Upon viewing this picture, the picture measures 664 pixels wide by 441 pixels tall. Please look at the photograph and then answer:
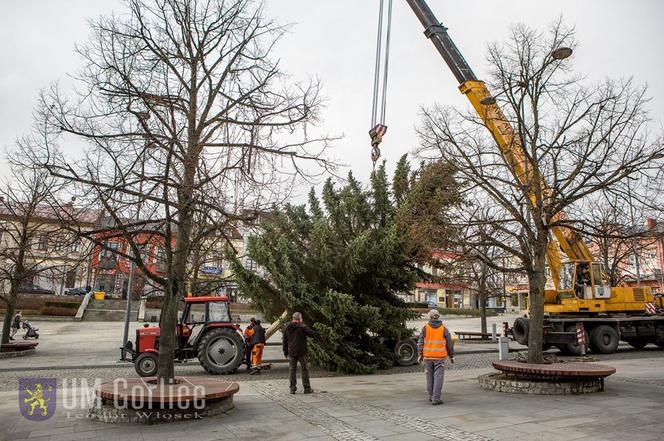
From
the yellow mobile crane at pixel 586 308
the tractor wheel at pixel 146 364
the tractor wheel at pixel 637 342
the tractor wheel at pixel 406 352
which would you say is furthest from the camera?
the tractor wheel at pixel 637 342

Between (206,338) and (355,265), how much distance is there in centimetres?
488

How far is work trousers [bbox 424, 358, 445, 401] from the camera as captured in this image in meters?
8.69

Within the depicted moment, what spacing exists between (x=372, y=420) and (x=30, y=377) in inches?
424

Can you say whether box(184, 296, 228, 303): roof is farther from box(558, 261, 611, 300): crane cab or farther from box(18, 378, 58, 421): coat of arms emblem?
box(558, 261, 611, 300): crane cab

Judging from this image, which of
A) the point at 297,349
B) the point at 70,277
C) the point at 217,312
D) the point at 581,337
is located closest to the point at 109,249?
the point at 297,349

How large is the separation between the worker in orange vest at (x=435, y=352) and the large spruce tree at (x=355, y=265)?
11.4 ft

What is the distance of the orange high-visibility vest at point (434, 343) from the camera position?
8844 mm

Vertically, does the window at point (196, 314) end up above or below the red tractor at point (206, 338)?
above

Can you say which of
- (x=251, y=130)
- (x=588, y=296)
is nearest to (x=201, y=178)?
(x=251, y=130)

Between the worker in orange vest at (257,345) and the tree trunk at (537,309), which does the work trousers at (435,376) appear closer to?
the tree trunk at (537,309)

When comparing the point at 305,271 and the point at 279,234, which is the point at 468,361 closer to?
the point at 305,271

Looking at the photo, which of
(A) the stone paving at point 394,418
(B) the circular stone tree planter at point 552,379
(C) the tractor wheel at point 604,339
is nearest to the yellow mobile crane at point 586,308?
(C) the tractor wheel at point 604,339

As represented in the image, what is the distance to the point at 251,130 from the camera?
27.3 feet

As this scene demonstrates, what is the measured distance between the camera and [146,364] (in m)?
13.0
